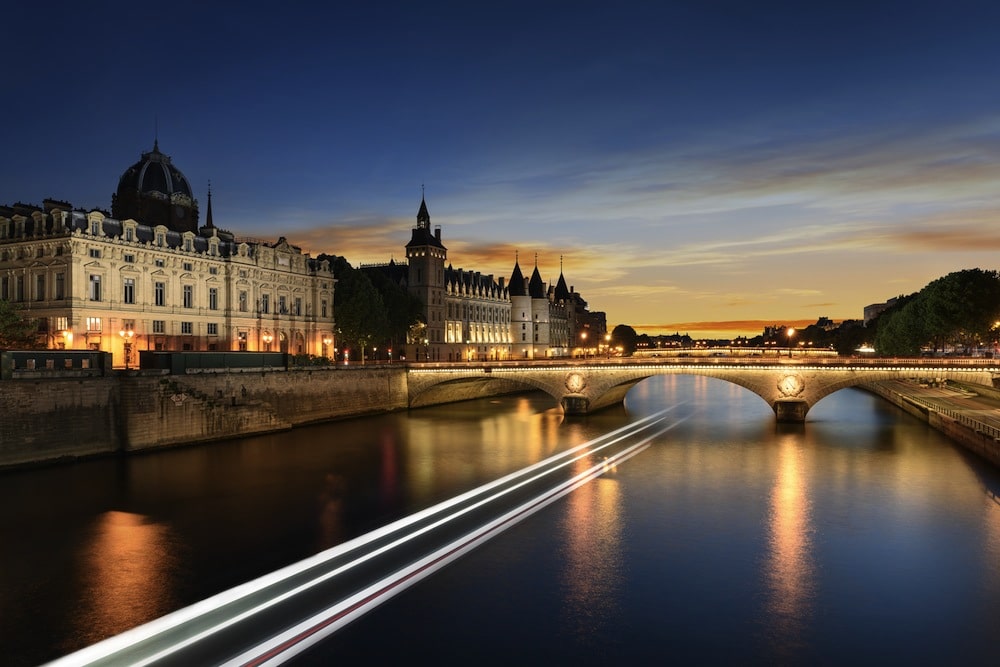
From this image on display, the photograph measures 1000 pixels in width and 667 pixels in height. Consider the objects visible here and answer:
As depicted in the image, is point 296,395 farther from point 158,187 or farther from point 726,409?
point 726,409

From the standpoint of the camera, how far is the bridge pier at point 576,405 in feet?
240

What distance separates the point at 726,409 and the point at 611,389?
52.8 ft

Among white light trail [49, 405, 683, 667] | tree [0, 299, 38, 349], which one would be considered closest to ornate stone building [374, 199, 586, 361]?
tree [0, 299, 38, 349]

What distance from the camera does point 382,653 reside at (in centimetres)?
1911

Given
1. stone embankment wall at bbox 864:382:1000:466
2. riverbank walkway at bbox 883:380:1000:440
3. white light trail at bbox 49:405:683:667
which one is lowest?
white light trail at bbox 49:405:683:667

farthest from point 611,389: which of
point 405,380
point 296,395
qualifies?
point 296,395

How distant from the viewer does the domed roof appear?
264ft

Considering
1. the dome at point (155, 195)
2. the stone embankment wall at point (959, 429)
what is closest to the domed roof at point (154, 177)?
the dome at point (155, 195)

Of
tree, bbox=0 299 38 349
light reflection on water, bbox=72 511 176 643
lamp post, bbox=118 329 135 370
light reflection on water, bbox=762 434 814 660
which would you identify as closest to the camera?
light reflection on water, bbox=762 434 814 660

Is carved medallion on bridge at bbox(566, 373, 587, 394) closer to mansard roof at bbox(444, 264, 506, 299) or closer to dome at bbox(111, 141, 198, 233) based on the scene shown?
dome at bbox(111, 141, 198, 233)

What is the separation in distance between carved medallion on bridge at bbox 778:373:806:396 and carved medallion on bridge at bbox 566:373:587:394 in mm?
18402

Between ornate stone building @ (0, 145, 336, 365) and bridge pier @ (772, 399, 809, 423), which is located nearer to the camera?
ornate stone building @ (0, 145, 336, 365)

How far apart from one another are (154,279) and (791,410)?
2282 inches

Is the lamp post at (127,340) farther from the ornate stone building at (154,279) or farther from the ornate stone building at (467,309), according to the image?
the ornate stone building at (467,309)
